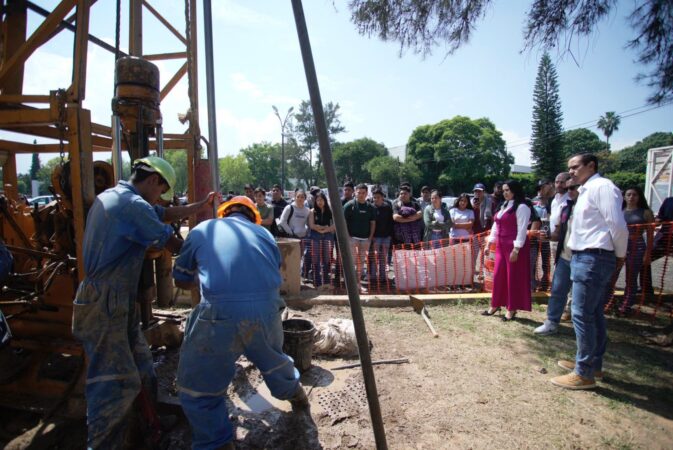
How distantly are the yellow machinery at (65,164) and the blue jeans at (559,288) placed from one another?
13.7 ft

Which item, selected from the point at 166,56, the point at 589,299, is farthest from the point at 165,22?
the point at 589,299

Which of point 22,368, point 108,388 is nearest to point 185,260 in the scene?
point 108,388

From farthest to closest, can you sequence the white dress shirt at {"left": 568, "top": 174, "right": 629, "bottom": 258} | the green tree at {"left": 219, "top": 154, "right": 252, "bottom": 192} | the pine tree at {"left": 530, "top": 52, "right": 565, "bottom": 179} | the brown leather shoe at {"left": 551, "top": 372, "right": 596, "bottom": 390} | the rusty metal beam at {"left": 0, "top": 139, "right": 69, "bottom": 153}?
the green tree at {"left": 219, "top": 154, "right": 252, "bottom": 192}
the pine tree at {"left": 530, "top": 52, "right": 565, "bottom": 179}
the rusty metal beam at {"left": 0, "top": 139, "right": 69, "bottom": 153}
the brown leather shoe at {"left": 551, "top": 372, "right": 596, "bottom": 390}
the white dress shirt at {"left": 568, "top": 174, "right": 629, "bottom": 258}

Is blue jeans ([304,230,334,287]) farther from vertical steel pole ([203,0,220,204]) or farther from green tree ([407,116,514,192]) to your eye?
green tree ([407,116,514,192])

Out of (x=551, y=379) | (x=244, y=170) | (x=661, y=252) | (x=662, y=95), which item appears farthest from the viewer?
(x=244, y=170)

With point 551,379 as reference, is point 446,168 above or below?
above

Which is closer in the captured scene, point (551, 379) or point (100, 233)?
point (100, 233)

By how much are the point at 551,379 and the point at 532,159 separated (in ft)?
151

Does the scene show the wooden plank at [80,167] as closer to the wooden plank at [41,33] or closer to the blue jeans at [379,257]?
the wooden plank at [41,33]

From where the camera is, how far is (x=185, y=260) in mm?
2420

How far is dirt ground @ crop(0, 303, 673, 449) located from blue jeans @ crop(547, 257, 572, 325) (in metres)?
0.30

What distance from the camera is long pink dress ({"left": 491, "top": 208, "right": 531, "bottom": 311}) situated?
5012 millimetres

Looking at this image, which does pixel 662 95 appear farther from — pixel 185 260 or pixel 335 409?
pixel 185 260

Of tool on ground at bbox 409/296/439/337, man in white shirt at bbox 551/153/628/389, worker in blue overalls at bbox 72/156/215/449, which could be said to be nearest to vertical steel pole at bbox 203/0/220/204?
worker in blue overalls at bbox 72/156/215/449
